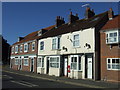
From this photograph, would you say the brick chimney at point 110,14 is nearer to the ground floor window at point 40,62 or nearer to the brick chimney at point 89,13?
the brick chimney at point 89,13

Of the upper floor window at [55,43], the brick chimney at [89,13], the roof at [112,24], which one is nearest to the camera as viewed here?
the roof at [112,24]

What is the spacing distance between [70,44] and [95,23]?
177 inches

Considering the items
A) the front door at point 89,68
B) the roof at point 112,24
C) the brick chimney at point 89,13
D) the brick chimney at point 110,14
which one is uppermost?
the brick chimney at point 89,13

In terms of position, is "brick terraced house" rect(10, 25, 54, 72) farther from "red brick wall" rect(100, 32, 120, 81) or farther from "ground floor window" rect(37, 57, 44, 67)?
"red brick wall" rect(100, 32, 120, 81)

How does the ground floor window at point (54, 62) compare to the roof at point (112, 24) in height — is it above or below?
below

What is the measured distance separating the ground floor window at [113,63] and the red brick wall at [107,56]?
0.32 m

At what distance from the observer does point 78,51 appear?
67.7 ft

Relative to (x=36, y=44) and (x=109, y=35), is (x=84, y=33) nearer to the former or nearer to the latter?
(x=109, y=35)

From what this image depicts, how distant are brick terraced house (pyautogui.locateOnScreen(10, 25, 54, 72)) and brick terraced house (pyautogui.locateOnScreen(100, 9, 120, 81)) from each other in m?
13.7

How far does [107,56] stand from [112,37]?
212 centimetres

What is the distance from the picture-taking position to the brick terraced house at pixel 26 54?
97.5 feet

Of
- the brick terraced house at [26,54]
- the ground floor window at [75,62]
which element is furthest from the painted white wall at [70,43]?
the brick terraced house at [26,54]

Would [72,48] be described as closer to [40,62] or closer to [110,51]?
[110,51]

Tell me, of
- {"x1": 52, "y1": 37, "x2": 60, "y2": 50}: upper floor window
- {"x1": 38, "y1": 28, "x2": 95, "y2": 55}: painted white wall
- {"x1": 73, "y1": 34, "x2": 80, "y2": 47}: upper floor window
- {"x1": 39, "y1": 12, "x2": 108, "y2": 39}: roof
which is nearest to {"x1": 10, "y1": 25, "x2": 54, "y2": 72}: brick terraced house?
{"x1": 38, "y1": 28, "x2": 95, "y2": 55}: painted white wall
